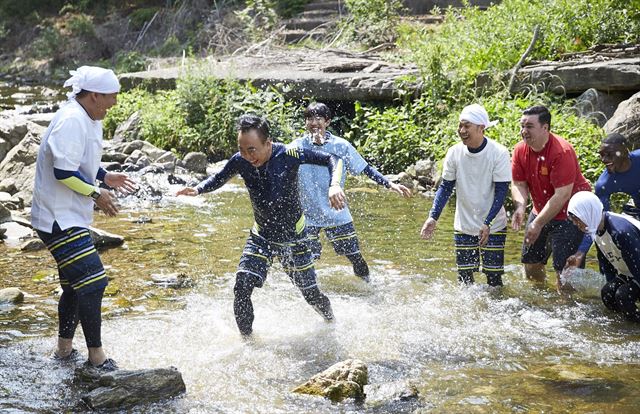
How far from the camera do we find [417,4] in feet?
74.9

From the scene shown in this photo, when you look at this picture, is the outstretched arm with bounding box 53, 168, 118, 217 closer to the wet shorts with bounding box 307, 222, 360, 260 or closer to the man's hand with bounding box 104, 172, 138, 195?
the man's hand with bounding box 104, 172, 138, 195

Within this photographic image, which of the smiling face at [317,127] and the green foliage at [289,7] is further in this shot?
the green foliage at [289,7]

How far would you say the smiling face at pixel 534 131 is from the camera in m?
6.85

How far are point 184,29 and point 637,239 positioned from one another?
24.1 metres

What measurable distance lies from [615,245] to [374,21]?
552 inches

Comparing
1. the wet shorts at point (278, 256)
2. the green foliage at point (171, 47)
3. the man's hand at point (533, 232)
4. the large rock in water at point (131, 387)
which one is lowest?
the large rock in water at point (131, 387)

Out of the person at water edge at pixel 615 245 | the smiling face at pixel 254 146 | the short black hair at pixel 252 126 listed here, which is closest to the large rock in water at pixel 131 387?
the smiling face at pixel 254 146

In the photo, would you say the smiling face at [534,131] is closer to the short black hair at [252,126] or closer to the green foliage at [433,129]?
the short black hair at [252,126]

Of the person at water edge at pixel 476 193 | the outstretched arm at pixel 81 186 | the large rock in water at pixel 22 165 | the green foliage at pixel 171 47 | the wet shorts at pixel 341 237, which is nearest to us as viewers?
the outstretched arm at pixel 81 186

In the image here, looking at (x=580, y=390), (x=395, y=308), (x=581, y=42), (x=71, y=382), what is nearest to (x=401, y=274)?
(x=395, y=308)

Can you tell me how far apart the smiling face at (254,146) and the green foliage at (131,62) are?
2072 cm

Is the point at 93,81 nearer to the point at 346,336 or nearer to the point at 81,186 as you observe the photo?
the point at 81,186

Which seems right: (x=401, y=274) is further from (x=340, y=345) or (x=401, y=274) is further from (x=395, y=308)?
(x=340, y=345)

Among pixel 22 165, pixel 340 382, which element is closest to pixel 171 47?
pixel 22 165
